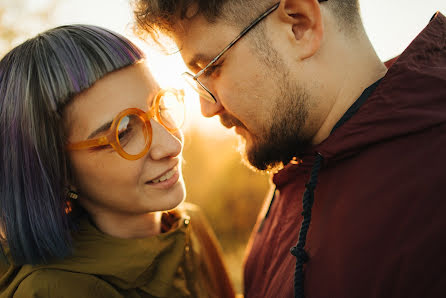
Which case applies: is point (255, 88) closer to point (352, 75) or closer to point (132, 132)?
point (352, 75)

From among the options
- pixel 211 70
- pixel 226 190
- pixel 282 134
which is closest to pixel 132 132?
pixel 211 70

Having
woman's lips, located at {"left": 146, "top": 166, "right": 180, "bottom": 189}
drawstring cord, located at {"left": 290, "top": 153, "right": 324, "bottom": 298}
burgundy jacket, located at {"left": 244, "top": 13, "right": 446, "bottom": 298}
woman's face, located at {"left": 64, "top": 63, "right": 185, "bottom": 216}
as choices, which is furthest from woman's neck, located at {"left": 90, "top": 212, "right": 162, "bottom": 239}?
drawstring cord, located at {"left": 290, "top": 153, "right": 324, "bottom": 298}

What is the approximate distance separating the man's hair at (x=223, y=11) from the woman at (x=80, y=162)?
26 centimetres

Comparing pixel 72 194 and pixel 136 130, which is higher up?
pixel 136 130

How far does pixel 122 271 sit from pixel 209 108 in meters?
1.08

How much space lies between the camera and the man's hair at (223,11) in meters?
1.75

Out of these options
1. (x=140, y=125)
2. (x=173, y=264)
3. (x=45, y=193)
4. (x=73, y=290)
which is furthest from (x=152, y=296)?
(x=140, y=125)

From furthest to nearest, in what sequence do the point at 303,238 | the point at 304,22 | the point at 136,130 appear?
the point at 136,130, the point at 304,22, the point at 303,238

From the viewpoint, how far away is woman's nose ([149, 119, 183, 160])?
1.88m

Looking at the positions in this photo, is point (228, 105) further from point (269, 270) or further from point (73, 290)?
point (73, 290)

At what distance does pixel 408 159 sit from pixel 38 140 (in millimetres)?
1787

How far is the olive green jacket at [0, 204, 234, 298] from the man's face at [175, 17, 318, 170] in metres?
0.79

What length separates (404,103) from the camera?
4.67 feet

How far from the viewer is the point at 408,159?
1382mm
